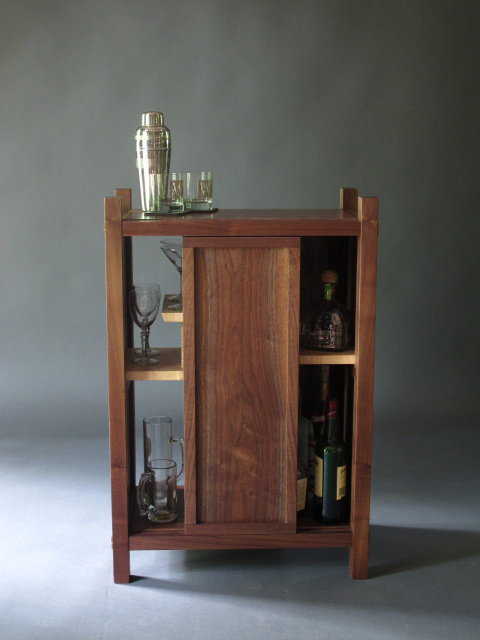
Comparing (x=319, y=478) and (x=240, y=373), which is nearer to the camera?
(x=240, y=373)

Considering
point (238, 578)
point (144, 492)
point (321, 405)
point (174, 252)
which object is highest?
point (174, 252)

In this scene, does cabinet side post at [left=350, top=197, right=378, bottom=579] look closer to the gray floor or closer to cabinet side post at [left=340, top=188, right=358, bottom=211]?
the gray floor

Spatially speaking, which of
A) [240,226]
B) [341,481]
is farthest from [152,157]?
[341,481]

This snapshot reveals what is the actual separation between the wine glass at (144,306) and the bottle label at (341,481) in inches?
25.8

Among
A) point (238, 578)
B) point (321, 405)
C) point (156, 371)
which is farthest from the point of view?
point (321, 405)

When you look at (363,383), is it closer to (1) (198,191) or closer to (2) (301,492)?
(2) (301,492)

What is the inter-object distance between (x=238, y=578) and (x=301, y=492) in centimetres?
32

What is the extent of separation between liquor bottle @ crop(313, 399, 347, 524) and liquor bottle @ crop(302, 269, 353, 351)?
7.1 inches

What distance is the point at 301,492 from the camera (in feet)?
8.55

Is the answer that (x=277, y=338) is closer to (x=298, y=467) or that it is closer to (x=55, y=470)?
(x=298, y=467)

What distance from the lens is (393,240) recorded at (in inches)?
160

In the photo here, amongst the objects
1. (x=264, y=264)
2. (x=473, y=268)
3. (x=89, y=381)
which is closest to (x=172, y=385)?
(x=89, y=381)

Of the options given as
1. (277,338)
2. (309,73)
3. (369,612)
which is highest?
(309,73)

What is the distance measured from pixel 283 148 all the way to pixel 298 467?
6.08 ft
